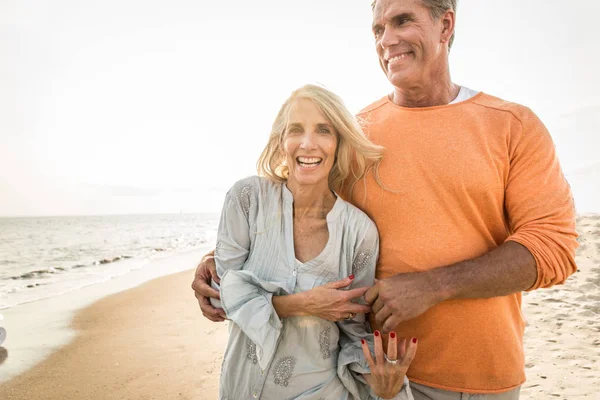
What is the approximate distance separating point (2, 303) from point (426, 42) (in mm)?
10752

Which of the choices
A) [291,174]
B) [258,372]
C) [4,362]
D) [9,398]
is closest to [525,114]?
[291,174]

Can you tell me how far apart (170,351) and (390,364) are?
5152mm

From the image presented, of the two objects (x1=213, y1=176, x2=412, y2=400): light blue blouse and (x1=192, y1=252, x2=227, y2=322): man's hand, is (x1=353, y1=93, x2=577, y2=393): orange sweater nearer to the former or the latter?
(x1=213, y1=176, x2=412, y2=400): light blue blouse

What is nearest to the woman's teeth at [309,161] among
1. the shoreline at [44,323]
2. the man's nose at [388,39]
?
the man's nose at [388,39]

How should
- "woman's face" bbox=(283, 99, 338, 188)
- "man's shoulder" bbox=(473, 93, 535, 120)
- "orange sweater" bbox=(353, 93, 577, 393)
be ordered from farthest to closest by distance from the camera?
"woman's face" bbox=(283, 99, 338, 188) < "man's shoulder" bbox=(473, 93, 535, 120) < "orange sweater" bbox=(353, 93, 577, 393)

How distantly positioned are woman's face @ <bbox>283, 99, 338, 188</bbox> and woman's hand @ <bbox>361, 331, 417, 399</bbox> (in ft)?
2.99

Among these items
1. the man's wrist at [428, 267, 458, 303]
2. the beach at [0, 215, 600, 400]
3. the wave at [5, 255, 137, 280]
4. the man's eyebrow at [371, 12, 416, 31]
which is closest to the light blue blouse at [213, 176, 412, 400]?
the man's wrist at [428, 267, 458, 303]

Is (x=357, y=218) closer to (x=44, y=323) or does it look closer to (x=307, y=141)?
(x=307, y=141)

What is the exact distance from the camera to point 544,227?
1910 millimetres

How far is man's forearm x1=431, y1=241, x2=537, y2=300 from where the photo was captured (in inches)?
75.2

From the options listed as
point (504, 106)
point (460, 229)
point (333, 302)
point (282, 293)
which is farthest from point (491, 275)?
point (282, 293)

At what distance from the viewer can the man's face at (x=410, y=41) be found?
7.66 feet

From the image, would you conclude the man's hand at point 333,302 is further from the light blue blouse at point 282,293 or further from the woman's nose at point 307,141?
the woman's nose at point 307,141

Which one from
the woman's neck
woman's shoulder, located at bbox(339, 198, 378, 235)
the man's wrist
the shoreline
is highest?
the woman's neck
